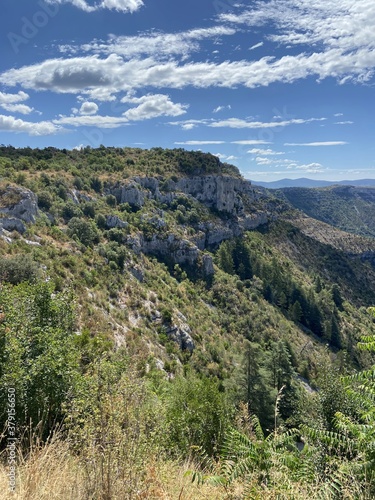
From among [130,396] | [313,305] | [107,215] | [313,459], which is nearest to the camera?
[130,396]

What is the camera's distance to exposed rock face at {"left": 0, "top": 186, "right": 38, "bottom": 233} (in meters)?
30.8

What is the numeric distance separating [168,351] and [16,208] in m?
21.0

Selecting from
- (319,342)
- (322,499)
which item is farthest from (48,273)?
(319,342)

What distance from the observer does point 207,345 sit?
38812 millimetres

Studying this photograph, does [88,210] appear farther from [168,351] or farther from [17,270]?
[17,270]

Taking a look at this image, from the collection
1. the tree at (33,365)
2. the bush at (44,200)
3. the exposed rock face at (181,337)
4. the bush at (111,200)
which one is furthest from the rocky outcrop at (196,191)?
the tree at (33,365)

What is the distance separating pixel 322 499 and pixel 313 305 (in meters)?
73.8

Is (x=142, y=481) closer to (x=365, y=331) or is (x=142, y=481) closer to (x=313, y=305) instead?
(x=313, y=305)

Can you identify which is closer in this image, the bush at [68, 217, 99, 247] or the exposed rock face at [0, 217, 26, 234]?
the exposed rock face at [0, 217, 26, 234]

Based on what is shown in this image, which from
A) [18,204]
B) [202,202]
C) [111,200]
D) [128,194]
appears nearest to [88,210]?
[111,200]

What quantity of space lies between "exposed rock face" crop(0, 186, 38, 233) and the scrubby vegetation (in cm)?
134

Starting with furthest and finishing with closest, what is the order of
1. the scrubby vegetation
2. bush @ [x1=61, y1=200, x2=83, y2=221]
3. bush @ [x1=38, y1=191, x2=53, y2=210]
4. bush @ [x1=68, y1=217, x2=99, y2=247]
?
bush @ [x1=61, y1=200, x2=83, y2=221]
bush @ [x1=38, y1=191, x2=53, y2=210]
bush @ [x1=68, y1=217, x2=99, y2=247]
the scrubby vegetation

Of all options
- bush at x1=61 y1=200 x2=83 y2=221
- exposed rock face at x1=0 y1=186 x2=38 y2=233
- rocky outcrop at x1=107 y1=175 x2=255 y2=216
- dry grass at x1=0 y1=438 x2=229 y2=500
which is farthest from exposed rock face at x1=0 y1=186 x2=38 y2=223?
dry grass at x1=0 y1=438 x2=229 y2=500

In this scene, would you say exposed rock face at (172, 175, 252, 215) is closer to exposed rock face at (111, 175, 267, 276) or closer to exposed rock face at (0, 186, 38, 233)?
exposed rock face at (111, 175, 267, 276)
